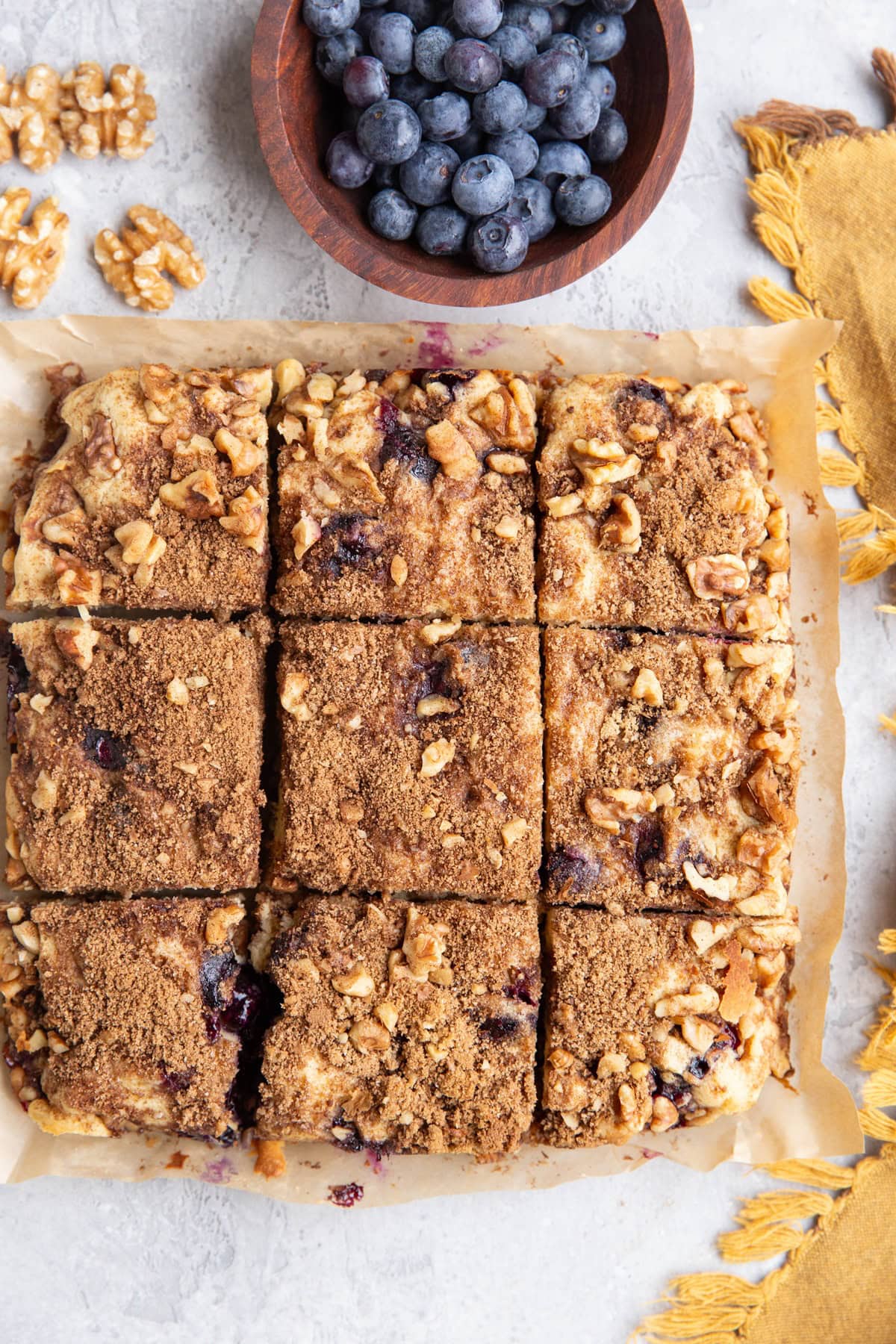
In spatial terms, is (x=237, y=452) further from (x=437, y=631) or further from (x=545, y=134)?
(x=545, y=134)

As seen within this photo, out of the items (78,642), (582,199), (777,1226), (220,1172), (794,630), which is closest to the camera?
(78,642)

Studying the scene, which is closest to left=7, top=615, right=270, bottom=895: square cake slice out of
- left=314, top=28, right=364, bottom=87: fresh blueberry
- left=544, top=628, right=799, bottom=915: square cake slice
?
Result: left=544, top=628, right=799, bottom=915: square cake slice

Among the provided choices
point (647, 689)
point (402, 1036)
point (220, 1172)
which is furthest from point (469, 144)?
point (220, 1172)

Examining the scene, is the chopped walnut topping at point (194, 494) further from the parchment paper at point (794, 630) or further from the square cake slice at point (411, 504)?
the parchment paper at point (794, 630)

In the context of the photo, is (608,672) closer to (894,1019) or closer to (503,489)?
(503,489)

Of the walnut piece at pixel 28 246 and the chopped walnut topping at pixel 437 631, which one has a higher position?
the walnut piece at pixel 28 246

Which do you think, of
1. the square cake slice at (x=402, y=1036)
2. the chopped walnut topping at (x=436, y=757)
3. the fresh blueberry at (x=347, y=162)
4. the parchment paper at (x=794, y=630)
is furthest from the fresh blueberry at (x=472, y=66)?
the square cake slice at (x=402, y=1036)
